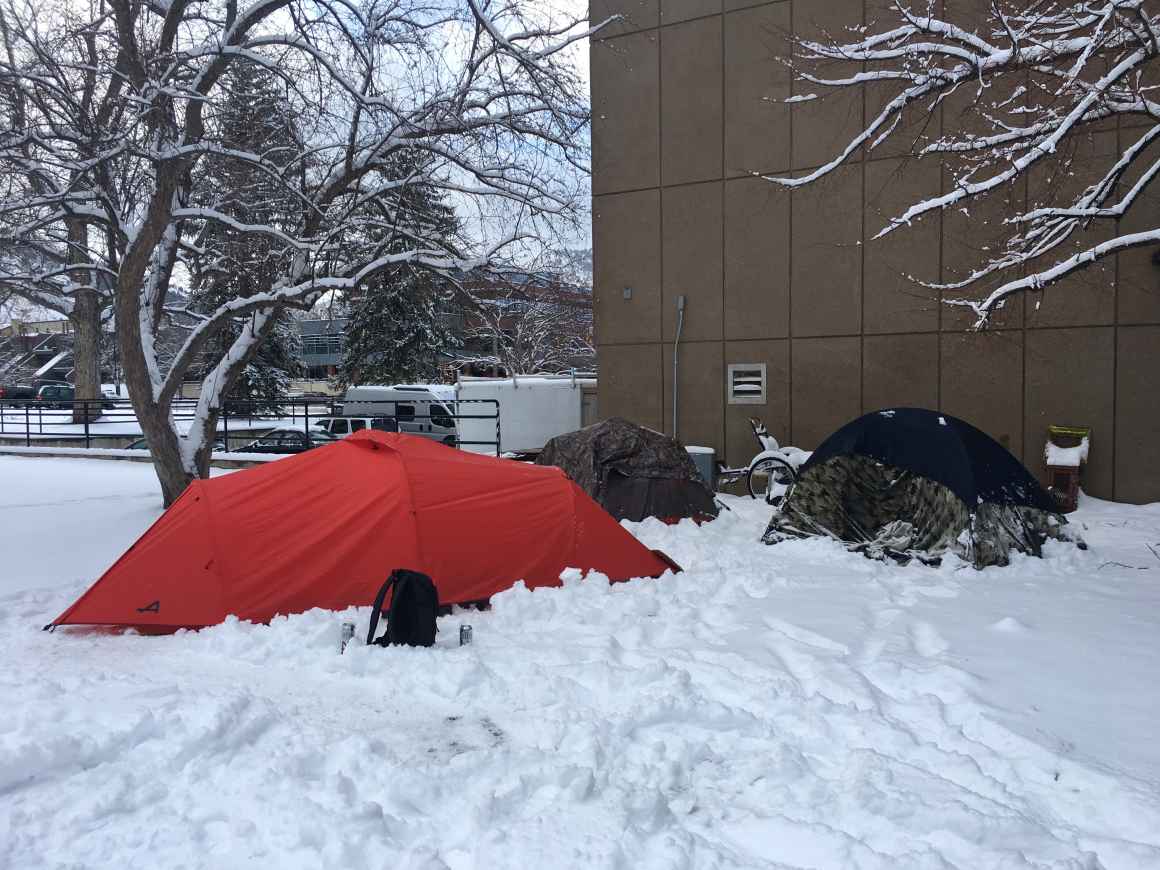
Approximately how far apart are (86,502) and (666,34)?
11.0 meters

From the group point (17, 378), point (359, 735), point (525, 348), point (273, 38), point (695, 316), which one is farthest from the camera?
point (17, 378)

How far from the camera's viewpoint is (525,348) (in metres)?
36.4

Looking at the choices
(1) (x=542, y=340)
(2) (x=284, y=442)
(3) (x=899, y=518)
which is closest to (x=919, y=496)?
(3) (x=899, y=518)

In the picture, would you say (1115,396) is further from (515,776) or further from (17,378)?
(17,378)

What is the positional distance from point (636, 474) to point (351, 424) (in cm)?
1250

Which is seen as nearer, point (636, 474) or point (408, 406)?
point (636, 474)


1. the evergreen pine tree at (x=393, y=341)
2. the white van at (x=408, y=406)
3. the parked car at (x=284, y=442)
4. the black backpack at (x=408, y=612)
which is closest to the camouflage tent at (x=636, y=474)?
the black backpack at (x=408, y=612)

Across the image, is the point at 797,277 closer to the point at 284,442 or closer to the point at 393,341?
the point at 284,442

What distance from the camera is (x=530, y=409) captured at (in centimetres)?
1720

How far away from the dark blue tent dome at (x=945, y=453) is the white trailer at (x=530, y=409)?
9.17 meters

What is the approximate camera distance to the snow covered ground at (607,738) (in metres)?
3.07

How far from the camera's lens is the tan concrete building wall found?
10906 mm

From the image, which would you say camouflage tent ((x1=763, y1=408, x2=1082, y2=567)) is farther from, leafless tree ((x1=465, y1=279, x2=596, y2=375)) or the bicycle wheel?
leafless tree ((x1=465, y1=279, x2=596, y2=375))

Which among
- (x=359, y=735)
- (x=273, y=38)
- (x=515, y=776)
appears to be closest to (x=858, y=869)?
(x=515, y=776)
